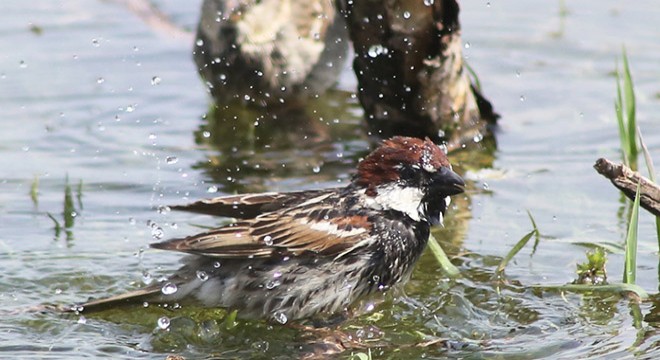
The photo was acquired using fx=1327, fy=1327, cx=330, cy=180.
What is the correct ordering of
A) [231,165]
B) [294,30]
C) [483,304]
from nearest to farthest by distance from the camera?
[483,304] → [231,165] → [294,30]

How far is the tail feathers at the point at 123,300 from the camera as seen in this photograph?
5.60 meters

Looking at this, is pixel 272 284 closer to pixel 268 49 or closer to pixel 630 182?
pixel 630 182

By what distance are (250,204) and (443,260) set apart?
92 centimetres

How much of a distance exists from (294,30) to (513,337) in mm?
4187

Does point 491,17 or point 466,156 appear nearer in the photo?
point 466,156

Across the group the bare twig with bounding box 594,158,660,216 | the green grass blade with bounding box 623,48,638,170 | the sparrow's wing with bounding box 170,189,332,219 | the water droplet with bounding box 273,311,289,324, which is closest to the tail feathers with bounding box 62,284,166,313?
the sparrow's wing with bounding box 170,189,332,219

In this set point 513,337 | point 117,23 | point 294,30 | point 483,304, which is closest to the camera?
point 513,337

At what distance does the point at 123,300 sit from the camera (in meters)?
5.61

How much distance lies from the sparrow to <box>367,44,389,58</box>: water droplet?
195 cm

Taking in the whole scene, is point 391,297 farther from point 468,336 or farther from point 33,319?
point 33,319

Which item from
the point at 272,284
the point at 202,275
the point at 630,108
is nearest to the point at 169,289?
the point at 202,275

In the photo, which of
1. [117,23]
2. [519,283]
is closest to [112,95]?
[117,23]

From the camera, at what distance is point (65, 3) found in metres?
11.1

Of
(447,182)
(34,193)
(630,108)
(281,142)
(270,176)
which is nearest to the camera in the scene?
(447,182)
